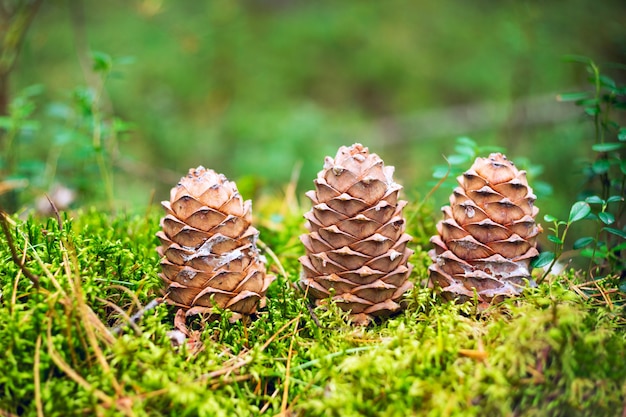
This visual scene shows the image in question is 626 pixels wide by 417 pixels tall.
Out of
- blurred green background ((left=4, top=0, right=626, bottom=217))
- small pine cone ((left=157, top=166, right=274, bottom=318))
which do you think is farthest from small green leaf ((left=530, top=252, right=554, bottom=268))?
blurred green background ((left=4, top=0, right=626, bottom=217))

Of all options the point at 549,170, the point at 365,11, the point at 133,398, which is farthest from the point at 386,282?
the point at 365,11

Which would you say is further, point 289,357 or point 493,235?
point 493,235

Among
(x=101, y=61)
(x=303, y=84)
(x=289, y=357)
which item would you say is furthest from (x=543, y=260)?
(x=303, y=84)

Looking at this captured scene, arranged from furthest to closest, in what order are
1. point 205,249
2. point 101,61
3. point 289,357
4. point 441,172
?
point 101,61
point 441,172
point 205,249
point 289,357

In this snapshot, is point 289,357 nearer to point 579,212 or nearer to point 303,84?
point 579,212

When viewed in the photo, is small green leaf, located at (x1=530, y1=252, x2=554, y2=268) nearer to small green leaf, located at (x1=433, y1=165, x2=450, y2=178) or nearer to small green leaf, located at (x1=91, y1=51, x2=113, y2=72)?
small green leaf, located at (x1=433, y1=165, x2=450, y2=178)

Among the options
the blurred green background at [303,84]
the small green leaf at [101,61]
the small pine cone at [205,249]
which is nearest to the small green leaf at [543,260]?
the small pine cone at [205,249]

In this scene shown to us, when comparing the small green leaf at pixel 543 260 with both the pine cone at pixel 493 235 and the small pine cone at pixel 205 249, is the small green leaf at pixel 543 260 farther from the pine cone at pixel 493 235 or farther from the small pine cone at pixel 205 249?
the small pine cone at pixel 205 249
